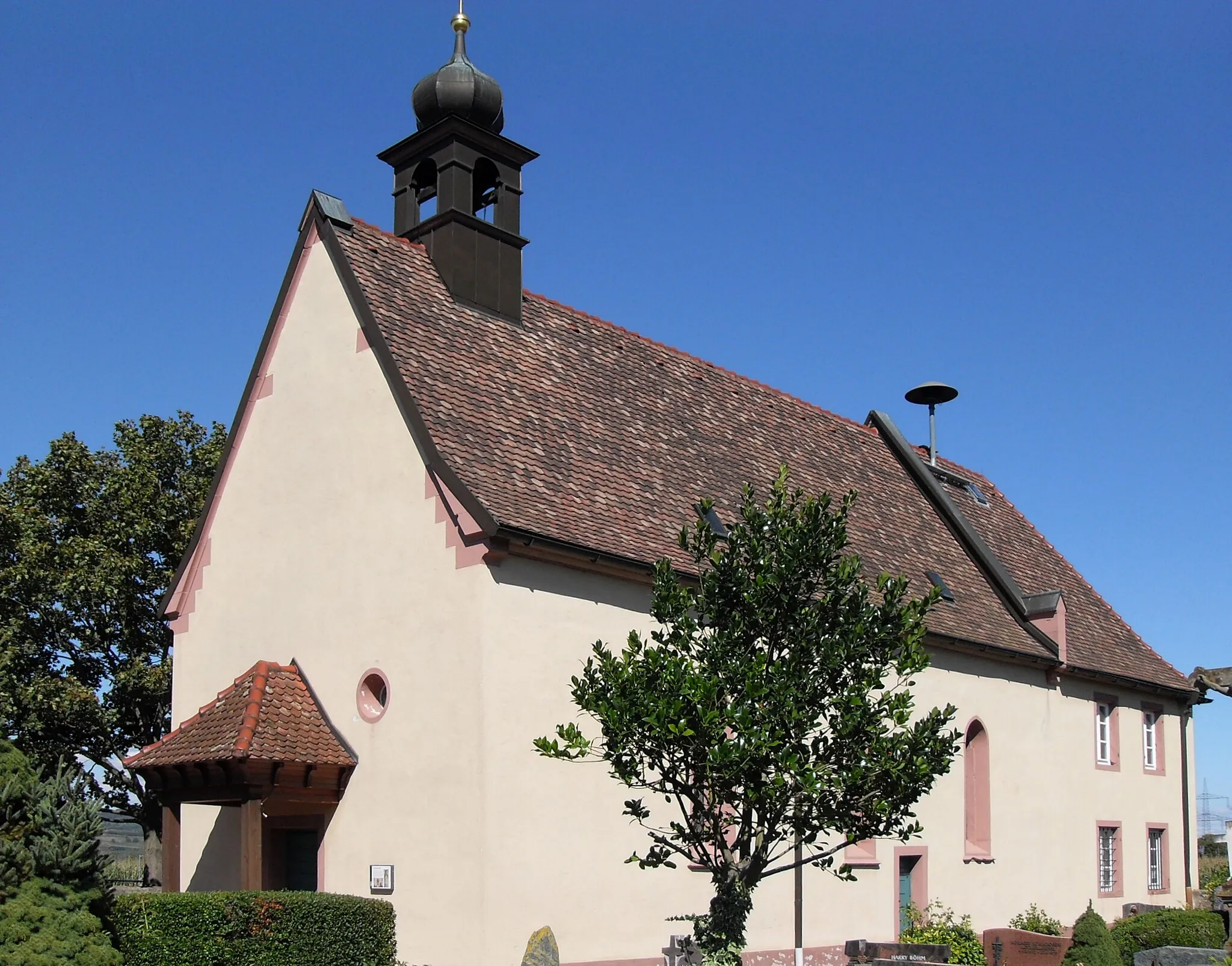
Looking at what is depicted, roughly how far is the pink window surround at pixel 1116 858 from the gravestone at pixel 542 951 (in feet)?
50.4

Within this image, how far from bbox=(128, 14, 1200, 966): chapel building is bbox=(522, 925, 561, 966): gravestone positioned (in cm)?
51

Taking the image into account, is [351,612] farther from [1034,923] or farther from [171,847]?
[1034,923]

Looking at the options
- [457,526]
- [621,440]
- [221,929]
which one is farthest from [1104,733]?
[221,929]

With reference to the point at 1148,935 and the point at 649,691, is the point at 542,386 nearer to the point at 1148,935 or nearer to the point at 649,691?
the point at 649,691

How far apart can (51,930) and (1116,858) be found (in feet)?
70.1

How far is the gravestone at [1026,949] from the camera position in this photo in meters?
20.4

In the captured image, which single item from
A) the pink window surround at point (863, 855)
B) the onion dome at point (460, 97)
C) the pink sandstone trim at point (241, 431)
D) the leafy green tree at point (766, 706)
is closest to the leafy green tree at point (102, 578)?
the pink sandstone trim at point (241, 431)

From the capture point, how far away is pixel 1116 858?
2702cm

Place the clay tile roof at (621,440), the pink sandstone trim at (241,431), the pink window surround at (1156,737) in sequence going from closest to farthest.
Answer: the clay tile roof at (621,440) < the pink sandstone trim at (241,431) < the pink window surround at (1156,737)

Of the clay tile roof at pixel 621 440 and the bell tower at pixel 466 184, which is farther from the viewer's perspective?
the bell tower at pixel 466 184

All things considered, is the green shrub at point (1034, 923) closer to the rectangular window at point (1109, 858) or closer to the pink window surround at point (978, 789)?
the pink window surround at point (978, 789)

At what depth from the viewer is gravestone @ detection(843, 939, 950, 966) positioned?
61.1 ft

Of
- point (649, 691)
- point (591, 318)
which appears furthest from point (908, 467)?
point (649, 691)

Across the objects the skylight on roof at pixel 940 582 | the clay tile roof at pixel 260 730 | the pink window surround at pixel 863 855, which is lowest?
the pink window surround at pixel 863 855
